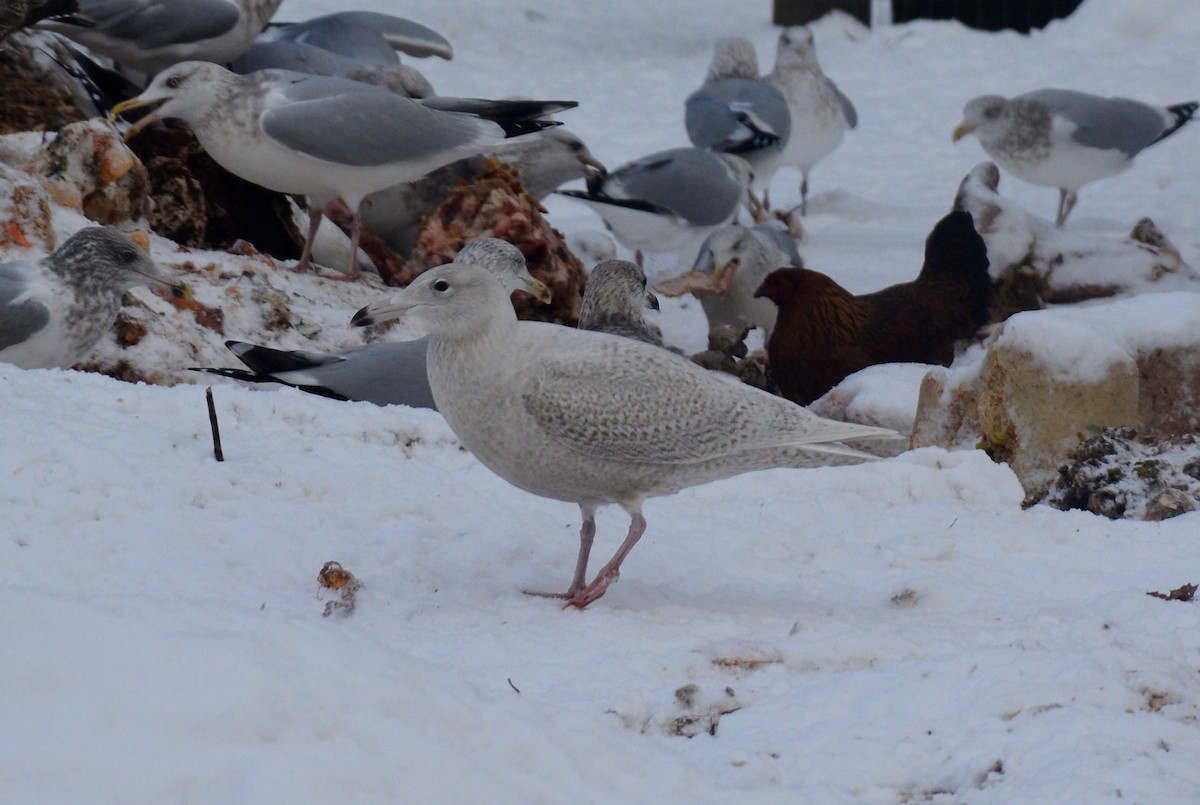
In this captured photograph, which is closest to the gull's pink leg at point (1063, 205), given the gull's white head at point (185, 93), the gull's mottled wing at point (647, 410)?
the gull's white head at point (185, 93)

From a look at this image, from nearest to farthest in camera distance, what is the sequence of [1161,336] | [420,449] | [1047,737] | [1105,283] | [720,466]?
[1047,737], [720,466], [420,449], [1161,336], [1105,283]

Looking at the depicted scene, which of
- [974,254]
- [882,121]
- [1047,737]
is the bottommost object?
[882,121]

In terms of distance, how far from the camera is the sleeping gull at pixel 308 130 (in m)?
6.64

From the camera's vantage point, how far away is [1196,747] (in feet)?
8.53

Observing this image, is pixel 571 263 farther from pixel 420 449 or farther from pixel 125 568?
pixel 125 568

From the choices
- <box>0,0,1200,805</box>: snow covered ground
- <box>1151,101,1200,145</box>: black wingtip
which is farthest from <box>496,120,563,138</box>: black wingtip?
<box>1151,101,1200,145</box>: black wingtip

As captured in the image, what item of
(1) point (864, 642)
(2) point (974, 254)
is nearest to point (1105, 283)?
(2) point (974, 254)

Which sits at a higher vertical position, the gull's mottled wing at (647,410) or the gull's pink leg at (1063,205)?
the gull's mottled wing at (647,410)

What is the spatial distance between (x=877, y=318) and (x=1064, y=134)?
3.49 metres

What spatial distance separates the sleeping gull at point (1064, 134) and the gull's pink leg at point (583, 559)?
7568mm

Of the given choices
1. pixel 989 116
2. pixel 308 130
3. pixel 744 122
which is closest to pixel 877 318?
pixel 308 130

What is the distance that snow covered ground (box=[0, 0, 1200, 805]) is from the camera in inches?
80.5

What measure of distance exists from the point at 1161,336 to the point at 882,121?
28.6 feet

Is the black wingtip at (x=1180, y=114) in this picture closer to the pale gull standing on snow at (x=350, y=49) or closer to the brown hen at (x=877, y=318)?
the brown hen at (x=877, y=318)
